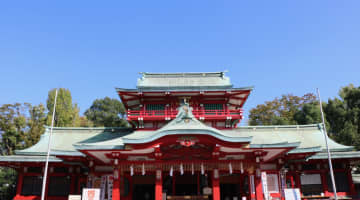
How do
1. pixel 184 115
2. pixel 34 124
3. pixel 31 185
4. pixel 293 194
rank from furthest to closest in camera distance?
pixel 34 124 < pixel 31 185 < pixel 184 115 < pixel 293 194

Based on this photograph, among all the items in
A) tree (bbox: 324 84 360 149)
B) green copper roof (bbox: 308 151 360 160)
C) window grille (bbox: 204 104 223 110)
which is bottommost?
green copper roof (bbox: 308 151 360 160)

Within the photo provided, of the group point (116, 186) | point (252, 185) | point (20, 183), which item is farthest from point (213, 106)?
point (20, 183)

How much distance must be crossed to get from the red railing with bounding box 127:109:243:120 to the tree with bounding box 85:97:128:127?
1993 inches

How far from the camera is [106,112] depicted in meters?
78.8

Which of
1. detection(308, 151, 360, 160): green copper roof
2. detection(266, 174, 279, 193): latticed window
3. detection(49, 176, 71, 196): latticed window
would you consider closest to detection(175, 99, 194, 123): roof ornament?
detection(266, 174, 279, 193): latticed window

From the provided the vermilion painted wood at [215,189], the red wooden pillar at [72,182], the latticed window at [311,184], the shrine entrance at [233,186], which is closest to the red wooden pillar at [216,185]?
the vermilion painted wood at [215,189]

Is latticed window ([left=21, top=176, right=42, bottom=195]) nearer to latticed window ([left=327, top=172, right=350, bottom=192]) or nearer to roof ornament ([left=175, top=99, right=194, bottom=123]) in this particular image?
roof ornament ([left=175, top=99, right=194, bottom=123])

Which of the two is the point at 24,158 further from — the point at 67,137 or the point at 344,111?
the point at 344,111

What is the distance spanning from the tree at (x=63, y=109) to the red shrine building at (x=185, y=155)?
2359 centimetres

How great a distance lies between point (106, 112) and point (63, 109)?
95.6ft

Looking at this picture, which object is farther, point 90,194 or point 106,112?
point 106,112

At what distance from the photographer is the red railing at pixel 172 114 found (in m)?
22.9

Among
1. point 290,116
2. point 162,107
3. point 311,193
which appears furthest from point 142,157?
point 290,116

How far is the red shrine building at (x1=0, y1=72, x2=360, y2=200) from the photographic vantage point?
16969 millimetres
